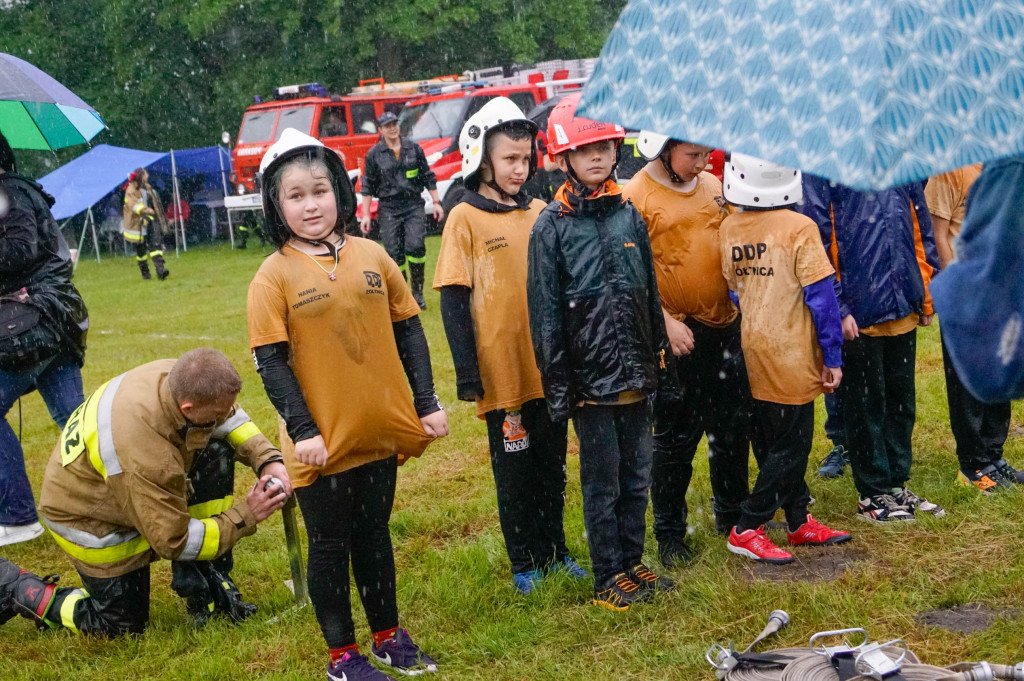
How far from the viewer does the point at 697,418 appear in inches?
174

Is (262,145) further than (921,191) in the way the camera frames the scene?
Yes

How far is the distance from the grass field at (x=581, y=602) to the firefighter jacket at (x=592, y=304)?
839 millimetres

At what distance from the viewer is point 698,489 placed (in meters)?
5.23

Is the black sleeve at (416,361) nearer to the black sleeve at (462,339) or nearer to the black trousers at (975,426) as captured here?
the black sleeve at (462,339)

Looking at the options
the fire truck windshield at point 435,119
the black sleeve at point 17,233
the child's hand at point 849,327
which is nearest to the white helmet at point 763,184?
the child's hand at point 849,327

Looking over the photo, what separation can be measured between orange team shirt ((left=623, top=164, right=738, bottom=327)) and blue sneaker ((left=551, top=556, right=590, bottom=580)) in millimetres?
1144

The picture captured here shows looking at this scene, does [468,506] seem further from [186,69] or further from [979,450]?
[186,69]

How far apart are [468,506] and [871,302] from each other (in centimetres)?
230

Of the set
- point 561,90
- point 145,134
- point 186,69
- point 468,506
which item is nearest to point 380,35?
point 186,69

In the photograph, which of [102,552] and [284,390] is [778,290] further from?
[102,552]

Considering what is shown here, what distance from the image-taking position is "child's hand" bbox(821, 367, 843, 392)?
13.4ft

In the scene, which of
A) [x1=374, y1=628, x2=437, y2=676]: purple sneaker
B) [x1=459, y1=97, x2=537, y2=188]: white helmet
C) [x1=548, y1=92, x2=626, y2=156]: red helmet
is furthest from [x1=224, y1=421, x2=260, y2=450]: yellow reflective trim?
[x1=548, y1=92, x2=626, y2=156]: red helmet

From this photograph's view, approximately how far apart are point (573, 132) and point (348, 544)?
1.73 meters

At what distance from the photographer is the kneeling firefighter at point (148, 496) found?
3.84m
